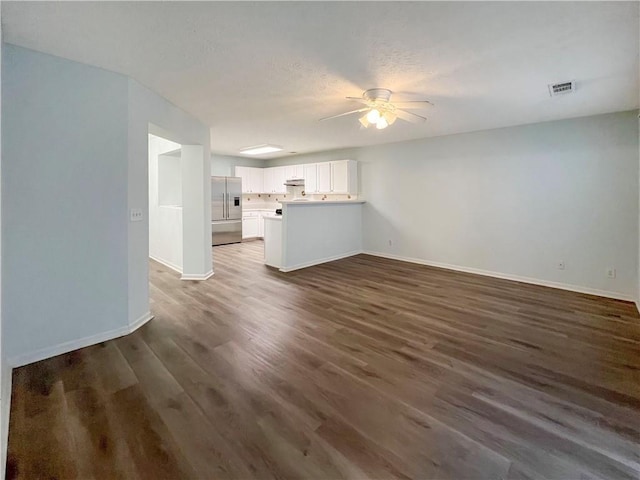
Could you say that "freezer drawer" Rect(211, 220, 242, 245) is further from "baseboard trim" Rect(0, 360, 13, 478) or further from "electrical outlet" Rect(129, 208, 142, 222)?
"baseboard trim" Rect(0, 360, 13, 478)

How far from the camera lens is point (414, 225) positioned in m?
6.03

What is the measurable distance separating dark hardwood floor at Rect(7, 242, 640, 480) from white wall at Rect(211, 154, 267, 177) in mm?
5589

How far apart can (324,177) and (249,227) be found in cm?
287

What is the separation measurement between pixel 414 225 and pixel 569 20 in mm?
4274

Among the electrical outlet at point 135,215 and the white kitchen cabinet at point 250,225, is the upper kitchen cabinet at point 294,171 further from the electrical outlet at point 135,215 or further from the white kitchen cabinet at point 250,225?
the electrical outlet at point 135,215

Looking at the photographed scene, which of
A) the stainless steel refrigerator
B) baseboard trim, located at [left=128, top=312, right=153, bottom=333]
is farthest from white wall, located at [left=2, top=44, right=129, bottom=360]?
the stainless steel refrigerator

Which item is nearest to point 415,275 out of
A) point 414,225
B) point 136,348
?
point 414,225

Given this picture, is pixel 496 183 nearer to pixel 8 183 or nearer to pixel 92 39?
pixel 92 39

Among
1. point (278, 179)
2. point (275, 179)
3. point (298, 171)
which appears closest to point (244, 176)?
point (275, 179)

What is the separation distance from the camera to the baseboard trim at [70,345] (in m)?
2.32

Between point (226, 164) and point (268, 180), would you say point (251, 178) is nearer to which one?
point (268, 180)

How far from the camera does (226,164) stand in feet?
28.1

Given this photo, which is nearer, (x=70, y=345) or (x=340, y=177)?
(x=70, y=345)

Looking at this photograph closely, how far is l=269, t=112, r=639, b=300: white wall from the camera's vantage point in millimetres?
3916
